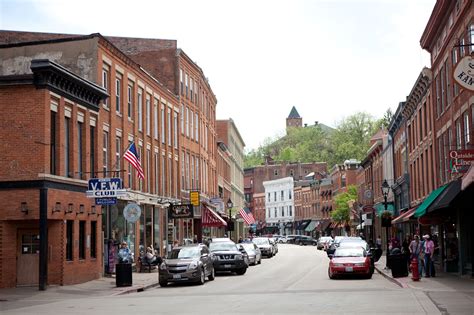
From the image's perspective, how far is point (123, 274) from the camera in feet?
94.5

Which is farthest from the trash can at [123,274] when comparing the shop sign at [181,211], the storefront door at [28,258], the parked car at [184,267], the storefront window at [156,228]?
the shop sign at [181,211]

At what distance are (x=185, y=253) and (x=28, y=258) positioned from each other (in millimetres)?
6317

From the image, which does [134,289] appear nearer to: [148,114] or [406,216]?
[406,216]

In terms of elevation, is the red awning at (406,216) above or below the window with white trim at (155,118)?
Result: below

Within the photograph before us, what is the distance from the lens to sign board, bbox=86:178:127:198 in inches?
1120

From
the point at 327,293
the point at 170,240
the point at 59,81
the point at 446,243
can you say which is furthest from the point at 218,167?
the point at 327,293

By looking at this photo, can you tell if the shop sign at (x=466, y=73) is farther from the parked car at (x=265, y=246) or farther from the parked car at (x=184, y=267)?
the parked car at (x=265, y=246)

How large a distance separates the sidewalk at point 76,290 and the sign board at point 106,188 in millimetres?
3612

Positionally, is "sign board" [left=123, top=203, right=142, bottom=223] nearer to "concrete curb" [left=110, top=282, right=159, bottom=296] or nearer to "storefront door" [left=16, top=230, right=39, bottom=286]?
"concrete curb" [left=110, top=282, right=159, bottom=296]

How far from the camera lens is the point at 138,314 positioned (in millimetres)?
17969

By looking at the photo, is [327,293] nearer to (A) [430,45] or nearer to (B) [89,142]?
(B) [89,142]

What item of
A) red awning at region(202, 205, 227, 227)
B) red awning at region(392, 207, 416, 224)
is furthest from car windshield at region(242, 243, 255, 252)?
red awning at region(392, 207, 416, 224)

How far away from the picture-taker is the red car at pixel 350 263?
101 feet

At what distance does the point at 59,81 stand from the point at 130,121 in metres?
10.7
